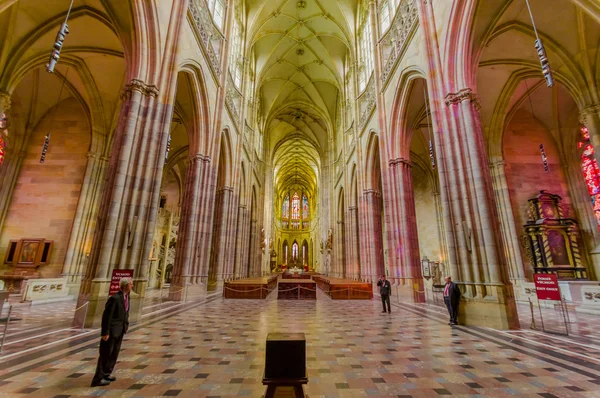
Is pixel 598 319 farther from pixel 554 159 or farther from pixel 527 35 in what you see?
pixel 554 159

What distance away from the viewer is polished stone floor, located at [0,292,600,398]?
10.6ft

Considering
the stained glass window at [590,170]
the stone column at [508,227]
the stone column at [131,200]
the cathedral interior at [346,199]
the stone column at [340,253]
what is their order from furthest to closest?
the stone column at [340,253] < the stone column at [508,227] < the stained glass window at [590,170] < the stone column at [131,200] < the cathedral interior at [346,199]

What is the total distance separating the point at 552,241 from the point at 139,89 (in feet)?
61.9

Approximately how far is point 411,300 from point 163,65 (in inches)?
511

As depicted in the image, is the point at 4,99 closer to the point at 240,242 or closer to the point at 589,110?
the point at 240,242

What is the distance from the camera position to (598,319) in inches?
313

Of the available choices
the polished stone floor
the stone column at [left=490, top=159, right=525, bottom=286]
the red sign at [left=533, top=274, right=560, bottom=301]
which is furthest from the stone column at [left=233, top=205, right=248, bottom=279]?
Answer: the red sign at [left=533, top=274, right=560, bottom=301]

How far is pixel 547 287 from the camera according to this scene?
6355 mm

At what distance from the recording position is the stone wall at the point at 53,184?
1362cm

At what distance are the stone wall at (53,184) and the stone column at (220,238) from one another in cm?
728

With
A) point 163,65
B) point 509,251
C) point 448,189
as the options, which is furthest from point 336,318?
point 509,251

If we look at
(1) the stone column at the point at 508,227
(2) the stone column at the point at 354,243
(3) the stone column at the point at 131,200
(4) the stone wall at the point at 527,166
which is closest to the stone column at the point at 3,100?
(3) the stone column at the point at 131,200

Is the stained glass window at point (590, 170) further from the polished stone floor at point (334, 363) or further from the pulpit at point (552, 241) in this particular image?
the polished stone floor at point (334, 363)

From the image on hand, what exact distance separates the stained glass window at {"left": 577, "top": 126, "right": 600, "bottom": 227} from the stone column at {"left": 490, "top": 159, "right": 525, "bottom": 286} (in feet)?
12.5
